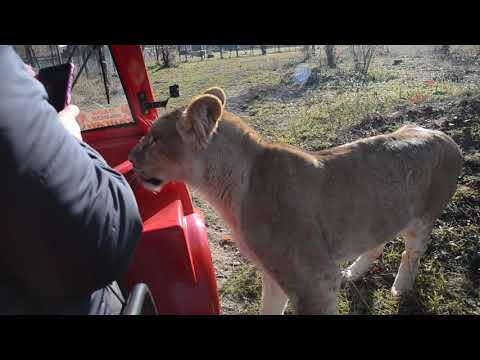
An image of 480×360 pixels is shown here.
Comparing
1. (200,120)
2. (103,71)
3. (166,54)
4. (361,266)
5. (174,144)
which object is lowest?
(361,266)

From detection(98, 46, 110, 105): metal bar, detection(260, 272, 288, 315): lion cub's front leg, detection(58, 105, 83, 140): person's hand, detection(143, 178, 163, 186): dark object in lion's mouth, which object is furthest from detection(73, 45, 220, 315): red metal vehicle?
detection(58, 105, 83, 140): person's hand

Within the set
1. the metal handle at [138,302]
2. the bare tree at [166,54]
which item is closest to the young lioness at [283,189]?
the metal handle at [138,302]

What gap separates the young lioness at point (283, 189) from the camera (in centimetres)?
267

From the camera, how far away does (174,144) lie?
2725 mm

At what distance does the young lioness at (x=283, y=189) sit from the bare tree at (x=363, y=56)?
11583 mm

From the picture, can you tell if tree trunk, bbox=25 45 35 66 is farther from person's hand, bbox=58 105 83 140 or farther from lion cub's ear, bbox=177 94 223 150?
lion cub's ear, bbox=177 94 223 150

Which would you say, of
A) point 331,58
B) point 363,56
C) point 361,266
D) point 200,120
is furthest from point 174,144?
point 331,58

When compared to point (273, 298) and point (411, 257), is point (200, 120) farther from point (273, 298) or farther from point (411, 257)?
point (411, 257)

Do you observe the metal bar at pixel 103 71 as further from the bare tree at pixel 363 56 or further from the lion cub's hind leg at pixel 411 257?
the bare tree at pixel 363 56

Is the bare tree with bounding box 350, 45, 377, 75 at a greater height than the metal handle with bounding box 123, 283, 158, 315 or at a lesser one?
greater

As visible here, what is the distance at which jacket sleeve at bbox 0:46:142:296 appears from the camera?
3.76 ft

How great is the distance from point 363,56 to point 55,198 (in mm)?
15701
